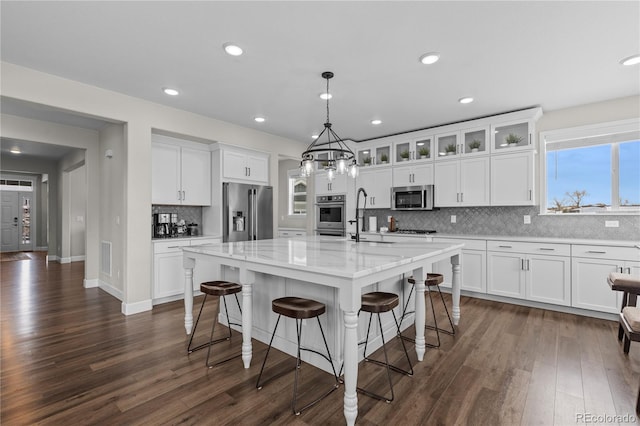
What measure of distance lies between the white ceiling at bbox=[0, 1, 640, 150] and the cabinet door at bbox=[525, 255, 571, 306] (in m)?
1.99

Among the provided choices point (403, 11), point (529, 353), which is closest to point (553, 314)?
point (529, 353)

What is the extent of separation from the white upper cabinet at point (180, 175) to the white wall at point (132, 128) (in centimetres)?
42

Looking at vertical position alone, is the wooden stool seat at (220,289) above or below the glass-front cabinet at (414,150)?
below

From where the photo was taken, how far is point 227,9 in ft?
7.00

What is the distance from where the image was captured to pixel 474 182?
4.55 metres

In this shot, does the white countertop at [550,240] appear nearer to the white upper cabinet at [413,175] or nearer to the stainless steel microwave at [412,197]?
the stainless steel microwave at [412,197]

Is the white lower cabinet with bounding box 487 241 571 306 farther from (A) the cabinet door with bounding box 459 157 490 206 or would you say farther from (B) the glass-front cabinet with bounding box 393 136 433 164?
(B) the glass-front cabinet with bounding box 393 136 433 164

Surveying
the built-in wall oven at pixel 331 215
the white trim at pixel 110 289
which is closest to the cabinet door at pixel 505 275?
the built-in wall oven at pixel 331 215

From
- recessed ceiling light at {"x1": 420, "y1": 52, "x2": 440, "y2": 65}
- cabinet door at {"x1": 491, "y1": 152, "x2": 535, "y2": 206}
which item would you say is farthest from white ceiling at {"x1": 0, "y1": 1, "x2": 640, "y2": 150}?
cabinet door at {"x1": 491, "y1": 152, "x2": 535, "y2": 206}

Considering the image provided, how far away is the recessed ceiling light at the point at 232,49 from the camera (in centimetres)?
257

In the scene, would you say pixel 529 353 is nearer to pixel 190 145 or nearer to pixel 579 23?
pixel 579 23

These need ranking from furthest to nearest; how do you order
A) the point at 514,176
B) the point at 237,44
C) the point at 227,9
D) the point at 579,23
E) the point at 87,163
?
1. the point at 87,163
2. the point at 514,176
3. the point at 237,44
4. the point at 579,23
5. the point at 227,9

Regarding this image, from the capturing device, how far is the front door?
9.73 m

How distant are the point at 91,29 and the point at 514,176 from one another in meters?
4.87
